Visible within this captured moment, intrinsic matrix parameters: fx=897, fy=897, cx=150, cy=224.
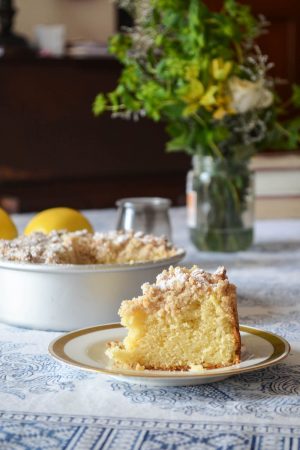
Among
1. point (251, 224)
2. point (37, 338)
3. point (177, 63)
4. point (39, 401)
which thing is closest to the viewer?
point (39, 401)

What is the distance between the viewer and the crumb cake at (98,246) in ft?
3.62

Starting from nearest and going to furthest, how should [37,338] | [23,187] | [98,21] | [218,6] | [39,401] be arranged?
[39,401] → [37,338] → [218,6] → [23,187] → [98,21]

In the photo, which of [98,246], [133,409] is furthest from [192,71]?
[133,409]

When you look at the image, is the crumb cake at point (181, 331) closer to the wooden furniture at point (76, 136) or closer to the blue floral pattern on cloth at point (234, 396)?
the blue floral pattern on cloth at point (234, 396)

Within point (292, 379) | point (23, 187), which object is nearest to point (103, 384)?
point (292, 379)

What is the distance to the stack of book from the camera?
79.1 inches

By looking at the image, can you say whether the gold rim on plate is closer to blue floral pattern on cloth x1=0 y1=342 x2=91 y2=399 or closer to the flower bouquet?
blue floral pattern on cloth x1=0 y1=342 x2=91 y2=399

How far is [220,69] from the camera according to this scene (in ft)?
5.04

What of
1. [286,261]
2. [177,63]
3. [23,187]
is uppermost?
[177,63]

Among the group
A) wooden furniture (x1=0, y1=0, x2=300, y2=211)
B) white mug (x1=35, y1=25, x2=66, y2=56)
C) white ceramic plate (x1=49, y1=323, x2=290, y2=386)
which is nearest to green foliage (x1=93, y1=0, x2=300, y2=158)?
white ceramic plate (x1=49, y1=323, x2=290, y2=386)

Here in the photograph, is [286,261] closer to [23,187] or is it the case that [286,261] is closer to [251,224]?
[251,224]

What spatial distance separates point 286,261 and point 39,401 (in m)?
0.84

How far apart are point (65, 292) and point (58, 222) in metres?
0.36

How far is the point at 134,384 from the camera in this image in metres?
0.81
